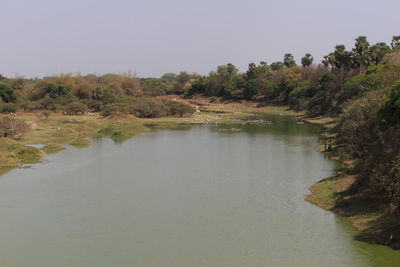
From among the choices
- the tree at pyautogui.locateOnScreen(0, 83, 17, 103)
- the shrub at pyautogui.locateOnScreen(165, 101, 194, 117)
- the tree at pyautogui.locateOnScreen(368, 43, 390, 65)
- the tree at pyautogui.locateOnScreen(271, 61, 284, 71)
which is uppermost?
the tree at pyautogui.locateOnScreen(271, 61, 284, 71)

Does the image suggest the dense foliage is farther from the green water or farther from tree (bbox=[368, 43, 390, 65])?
the green water

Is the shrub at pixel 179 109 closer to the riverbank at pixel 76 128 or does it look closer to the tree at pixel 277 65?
the riverbank at pixel 76 128

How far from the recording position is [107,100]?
102500 millimetres

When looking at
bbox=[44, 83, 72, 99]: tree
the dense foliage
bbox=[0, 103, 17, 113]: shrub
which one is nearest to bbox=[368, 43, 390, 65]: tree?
the dense foliage

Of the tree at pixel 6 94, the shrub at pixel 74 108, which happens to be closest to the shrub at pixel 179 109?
the shrub at pixel 74 108

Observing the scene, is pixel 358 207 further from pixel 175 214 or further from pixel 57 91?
pixel 57 91

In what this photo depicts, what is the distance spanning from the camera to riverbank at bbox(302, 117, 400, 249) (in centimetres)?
2246

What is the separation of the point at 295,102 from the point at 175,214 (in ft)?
264

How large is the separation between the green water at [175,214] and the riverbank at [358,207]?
614 millimetres

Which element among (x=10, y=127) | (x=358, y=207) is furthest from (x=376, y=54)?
(x=358, y=207)

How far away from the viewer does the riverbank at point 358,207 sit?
22.5 metres

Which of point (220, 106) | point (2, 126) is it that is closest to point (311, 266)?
point (2, 126)

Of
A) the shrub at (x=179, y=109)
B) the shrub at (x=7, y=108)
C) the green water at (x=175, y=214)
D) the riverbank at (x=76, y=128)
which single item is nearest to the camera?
the green water at (x=175, y=214)

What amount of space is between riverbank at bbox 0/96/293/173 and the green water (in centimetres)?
299
